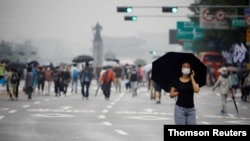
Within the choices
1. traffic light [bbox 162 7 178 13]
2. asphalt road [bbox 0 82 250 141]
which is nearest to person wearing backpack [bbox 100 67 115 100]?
asphalt road [bbox 0 82 250 141]

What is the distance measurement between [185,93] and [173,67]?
0.59 m

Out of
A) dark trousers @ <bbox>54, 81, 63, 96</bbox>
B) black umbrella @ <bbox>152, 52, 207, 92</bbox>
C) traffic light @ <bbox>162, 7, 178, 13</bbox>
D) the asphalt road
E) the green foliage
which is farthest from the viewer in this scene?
the green foliage

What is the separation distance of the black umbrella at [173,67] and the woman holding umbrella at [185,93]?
0.85 ft

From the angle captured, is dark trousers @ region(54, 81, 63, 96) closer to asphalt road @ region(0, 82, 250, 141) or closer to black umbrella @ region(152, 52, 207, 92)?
asphalt road @ region(0, 82, 250, 141)

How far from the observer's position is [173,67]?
12898 mm

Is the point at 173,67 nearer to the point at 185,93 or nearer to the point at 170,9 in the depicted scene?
the point at 185,93

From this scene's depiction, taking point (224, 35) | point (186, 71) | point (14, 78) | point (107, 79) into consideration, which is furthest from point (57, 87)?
point (224, 35)

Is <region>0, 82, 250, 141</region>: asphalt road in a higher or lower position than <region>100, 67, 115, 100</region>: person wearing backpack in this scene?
lower

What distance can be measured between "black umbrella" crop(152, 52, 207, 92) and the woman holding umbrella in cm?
26

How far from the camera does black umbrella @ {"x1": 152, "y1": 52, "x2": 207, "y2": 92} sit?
42.2ft

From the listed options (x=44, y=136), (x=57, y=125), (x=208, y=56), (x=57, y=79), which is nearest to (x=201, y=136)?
(x=44, y=136)

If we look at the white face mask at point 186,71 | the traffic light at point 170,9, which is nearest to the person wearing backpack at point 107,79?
the traffic light at point 170,9

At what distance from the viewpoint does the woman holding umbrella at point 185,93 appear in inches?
492

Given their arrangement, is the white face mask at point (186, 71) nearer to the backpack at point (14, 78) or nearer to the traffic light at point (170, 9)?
the backpack at point (14, 78)
